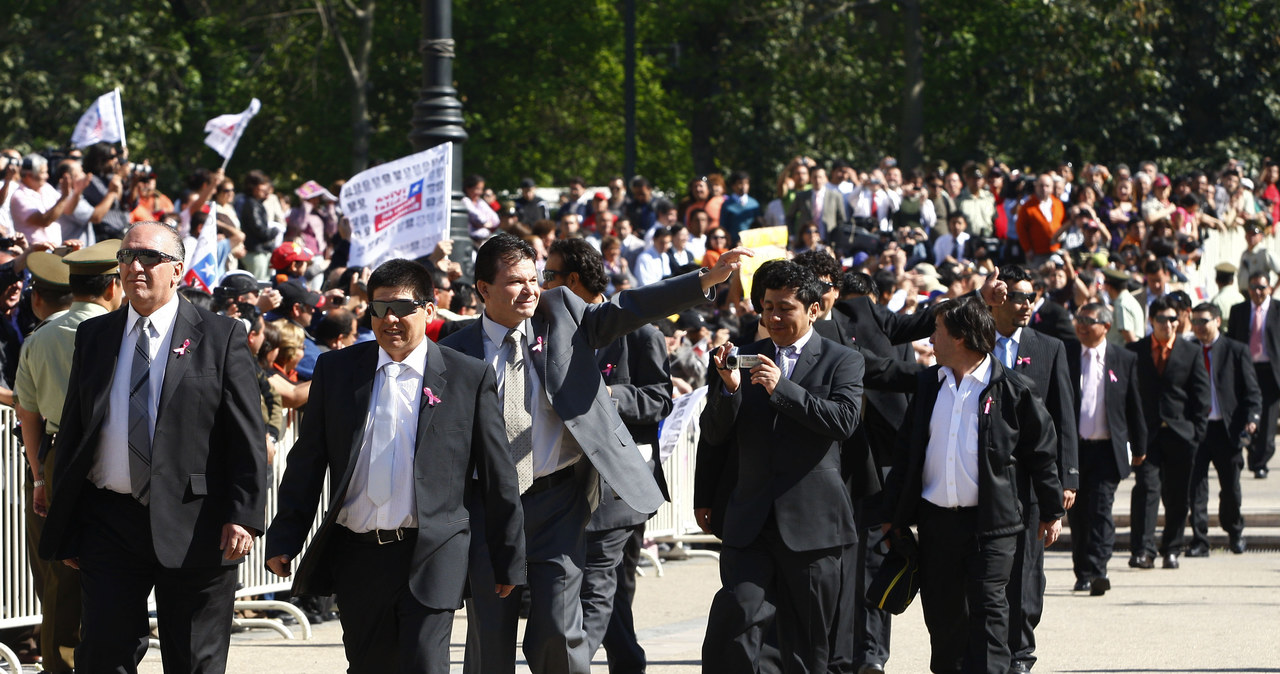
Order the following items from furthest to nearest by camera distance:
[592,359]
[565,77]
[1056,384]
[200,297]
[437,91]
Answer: [565,77], [437,91], [200,297], [1056,384], [592,359]

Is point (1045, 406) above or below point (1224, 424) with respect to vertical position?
below

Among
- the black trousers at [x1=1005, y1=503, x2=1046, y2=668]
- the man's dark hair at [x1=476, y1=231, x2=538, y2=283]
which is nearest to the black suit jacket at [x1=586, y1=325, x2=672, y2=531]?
the man's dark hair at [x1=476, y1=231, x2=538, y2=283]

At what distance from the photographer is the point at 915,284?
1686cm

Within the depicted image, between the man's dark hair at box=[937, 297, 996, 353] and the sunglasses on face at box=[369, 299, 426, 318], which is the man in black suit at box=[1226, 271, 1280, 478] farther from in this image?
the sunglasses on face at box=[369, 299, 426, 318]

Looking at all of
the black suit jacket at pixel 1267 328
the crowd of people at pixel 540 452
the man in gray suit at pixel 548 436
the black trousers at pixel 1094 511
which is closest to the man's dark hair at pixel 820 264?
the crowd of people at pixel 540 452

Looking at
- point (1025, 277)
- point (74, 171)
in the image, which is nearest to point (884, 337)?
point (1025, 277)

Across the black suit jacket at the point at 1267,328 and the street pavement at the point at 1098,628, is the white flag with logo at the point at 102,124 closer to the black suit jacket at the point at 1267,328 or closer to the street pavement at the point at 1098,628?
the street pavement at the point at 1098,628

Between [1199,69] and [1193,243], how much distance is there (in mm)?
13414

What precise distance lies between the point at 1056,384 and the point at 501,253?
339 cm

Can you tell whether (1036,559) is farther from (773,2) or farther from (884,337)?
(773,2)

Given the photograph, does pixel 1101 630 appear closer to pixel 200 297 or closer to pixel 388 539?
pixel 200 297

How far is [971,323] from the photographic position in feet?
26.3

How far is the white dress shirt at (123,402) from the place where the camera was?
6.31 metres

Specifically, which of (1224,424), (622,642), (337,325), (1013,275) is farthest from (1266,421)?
(622,642)
